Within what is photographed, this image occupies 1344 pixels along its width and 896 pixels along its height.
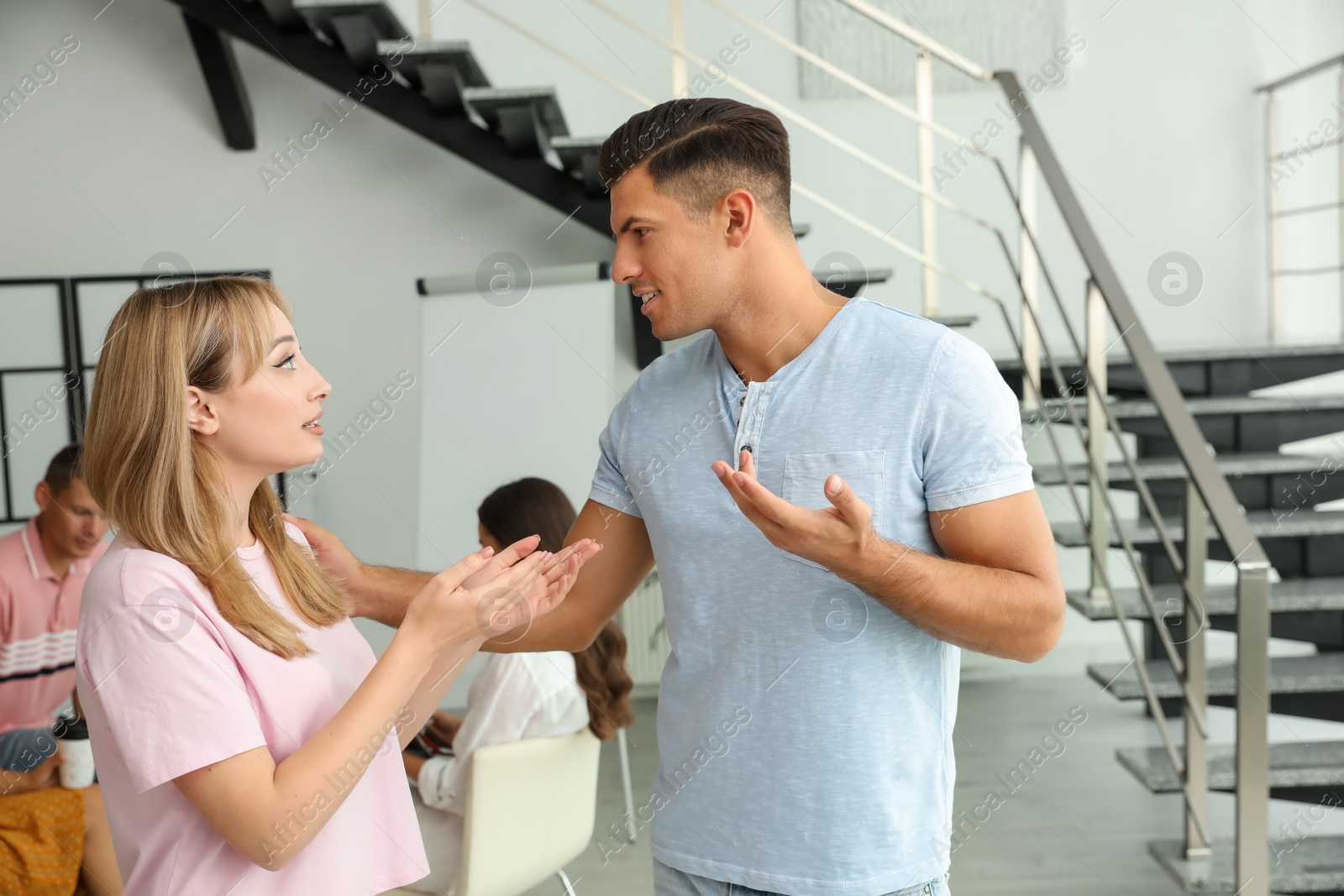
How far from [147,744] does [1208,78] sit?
4.84 m

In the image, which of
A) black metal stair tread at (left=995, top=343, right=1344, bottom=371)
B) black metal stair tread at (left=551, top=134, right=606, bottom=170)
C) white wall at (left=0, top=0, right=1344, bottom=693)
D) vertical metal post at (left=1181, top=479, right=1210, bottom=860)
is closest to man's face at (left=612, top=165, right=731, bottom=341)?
vertical metal post at (left=1181, top=479, right=1210, bottom=860)

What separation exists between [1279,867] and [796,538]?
198cm

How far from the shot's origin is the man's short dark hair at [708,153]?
4.19 feet

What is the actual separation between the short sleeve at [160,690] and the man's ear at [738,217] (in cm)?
74

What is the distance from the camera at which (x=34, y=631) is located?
2.61 m

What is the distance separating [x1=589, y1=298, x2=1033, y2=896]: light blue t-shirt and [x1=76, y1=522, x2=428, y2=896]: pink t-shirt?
36cm

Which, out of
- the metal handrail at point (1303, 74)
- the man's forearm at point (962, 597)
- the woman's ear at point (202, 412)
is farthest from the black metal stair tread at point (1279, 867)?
the metal handrail at point (1303, 74)

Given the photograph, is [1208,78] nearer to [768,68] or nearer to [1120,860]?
[768,68]

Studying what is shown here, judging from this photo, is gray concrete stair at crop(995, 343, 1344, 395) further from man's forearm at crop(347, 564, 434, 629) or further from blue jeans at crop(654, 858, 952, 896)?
man's forearm at crop(347, 564, 434, 629)

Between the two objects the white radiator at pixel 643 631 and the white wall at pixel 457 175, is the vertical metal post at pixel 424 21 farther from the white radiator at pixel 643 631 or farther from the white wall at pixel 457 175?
the white radiator at pixel 643 631

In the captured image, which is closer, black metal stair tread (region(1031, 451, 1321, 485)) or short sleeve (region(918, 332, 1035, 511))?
short sleeve (region(918, 332, 1035, 511))

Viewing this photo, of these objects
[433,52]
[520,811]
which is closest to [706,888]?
[520,811]

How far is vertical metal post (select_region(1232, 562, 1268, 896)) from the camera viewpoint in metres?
1.92

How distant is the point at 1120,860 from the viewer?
3.00 meters
